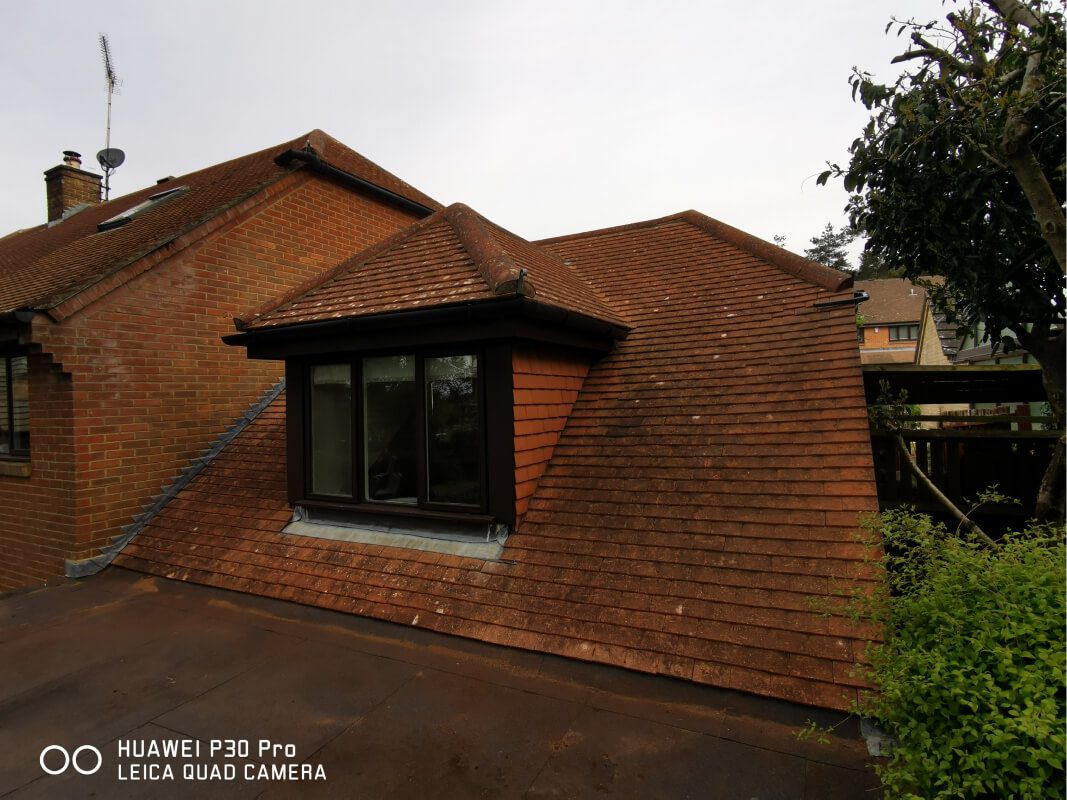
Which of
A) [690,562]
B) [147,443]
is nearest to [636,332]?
[690,562]

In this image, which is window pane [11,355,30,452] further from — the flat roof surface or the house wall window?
the flat roof surface

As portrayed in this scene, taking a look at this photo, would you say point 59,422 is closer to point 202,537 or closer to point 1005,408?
point 202,537

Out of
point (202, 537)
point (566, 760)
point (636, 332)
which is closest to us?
point (566, 760)

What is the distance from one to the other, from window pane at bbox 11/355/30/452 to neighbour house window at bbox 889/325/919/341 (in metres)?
45.1

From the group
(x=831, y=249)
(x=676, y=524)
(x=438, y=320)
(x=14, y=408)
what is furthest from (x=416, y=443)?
(x=831, y=249)

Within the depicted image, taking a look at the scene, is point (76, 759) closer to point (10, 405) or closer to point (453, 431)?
point (453, 431)

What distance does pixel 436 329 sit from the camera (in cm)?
513

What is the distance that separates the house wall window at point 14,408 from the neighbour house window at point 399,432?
4.28 meters

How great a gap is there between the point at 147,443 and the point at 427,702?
5803 mm

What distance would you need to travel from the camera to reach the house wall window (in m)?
7.23

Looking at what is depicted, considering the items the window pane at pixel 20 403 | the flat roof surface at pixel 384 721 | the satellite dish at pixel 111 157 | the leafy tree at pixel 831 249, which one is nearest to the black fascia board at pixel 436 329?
the flat roof surface at pixel 384 721

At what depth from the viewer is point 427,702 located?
11.5 feet

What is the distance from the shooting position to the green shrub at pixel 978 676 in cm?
179

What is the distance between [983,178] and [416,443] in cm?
565
